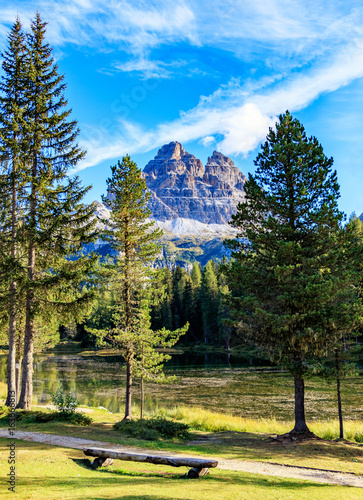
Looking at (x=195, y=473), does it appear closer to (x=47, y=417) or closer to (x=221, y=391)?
(x=47, y=417)

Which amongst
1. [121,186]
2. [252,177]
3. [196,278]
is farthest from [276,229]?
[196,278]

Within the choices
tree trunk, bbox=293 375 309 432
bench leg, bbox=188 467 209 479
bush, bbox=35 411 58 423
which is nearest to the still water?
tree trunk, bbox=293 375 309 432

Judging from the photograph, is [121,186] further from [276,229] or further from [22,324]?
[22,324]

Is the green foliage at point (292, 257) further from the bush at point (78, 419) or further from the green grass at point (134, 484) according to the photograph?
the bush at point (78, 419)

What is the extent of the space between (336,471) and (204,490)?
556cm

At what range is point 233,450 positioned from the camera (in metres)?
13.4

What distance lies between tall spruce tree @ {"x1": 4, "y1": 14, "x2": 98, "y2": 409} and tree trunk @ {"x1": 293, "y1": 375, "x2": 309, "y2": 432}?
10861mm

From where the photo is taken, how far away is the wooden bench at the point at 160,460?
9.05m

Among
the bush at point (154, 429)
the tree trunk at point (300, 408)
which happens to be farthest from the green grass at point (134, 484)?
the tree trunk at point (300, 408)

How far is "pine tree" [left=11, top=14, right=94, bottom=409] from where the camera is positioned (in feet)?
58.0

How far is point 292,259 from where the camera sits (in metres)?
16.1

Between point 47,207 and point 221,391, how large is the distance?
2282 cm

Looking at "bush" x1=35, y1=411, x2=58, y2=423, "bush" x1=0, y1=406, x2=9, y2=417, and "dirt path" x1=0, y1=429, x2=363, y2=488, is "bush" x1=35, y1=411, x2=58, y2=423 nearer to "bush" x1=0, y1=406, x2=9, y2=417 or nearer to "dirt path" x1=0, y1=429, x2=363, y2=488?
"bush" x1=0, y1=406, x2=9, y2=417

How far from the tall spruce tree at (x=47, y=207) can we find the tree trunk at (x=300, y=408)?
10861 millimetres
